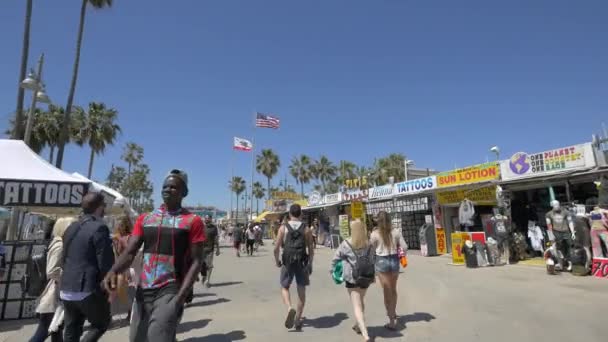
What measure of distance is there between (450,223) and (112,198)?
1376 centimetres

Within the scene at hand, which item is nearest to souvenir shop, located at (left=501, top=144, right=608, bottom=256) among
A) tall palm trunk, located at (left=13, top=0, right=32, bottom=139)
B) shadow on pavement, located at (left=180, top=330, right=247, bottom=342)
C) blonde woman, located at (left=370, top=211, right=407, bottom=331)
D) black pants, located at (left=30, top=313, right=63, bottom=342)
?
blonde woman, located at (left=370, top=211, right=407, bottom=331)

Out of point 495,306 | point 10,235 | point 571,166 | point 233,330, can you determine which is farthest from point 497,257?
point 10,235

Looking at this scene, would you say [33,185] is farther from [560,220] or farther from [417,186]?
[417,186]

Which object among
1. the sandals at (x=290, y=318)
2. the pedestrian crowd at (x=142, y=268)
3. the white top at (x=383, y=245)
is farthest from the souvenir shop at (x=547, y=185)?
the sandals at (x=290, y=318)

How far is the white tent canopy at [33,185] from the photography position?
632cm

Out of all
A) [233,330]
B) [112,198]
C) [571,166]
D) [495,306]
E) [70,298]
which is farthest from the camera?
[571,166]

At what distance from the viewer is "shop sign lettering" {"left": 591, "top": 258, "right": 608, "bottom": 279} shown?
339 inches

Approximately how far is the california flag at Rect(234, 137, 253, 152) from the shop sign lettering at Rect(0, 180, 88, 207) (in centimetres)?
2744

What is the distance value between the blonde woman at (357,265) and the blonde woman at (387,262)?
353 mm

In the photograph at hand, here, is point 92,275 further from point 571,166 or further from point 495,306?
point 571,166

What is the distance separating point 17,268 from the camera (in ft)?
20.7

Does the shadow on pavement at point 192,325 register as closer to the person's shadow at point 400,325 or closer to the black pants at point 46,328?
the black pants at point 46,328

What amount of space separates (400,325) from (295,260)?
1817mm

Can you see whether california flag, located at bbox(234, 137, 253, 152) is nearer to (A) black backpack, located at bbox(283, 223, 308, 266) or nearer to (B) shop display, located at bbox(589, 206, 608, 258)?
(B) shop display, located at bbox(589, 206, 608, 258)
